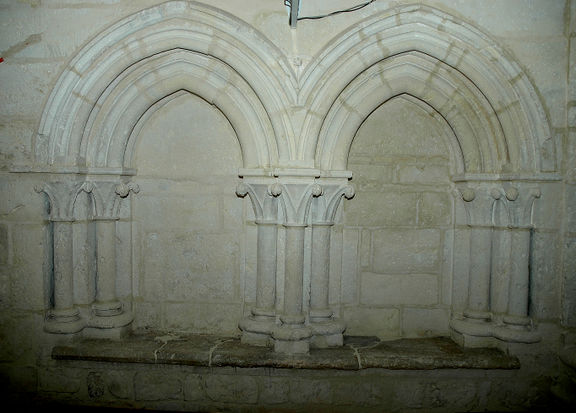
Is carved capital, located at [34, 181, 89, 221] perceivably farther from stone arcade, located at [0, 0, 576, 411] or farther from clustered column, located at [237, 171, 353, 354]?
clustered column, located at [237, 171, 353, 354]

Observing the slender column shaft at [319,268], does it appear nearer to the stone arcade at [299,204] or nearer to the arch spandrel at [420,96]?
the stone arcade at [299,204]

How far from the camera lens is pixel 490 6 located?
2.59 m

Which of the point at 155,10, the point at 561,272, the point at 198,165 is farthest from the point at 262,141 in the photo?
the point at 561,272

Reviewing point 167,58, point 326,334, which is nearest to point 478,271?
point 326,334

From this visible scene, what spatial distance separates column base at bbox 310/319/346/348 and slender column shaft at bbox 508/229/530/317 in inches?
45.8

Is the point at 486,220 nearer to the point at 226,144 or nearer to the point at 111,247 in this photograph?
the point at 226,144

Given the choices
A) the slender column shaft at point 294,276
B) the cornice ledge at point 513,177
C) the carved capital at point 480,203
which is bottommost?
the slender column shaft at point 294,276

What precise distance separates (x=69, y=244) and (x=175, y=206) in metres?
0.74

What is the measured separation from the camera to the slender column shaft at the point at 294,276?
2676 mm

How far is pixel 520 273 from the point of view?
8.71 ft

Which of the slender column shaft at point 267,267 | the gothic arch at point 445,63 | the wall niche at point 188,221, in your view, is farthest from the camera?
the wall niche at point 188,221

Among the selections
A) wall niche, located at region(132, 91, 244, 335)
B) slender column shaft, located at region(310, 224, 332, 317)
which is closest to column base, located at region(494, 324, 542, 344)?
slender column shaft, located at region(310, 224, 332, 317)

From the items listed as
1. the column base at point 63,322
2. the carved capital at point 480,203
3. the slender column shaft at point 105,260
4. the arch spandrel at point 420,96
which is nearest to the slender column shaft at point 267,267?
the arch spandrel at point 420,96

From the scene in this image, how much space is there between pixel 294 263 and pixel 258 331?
1.78 feet
